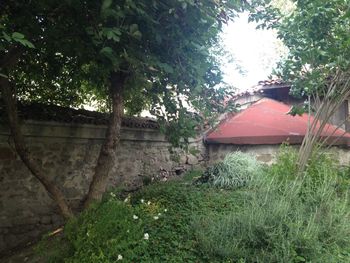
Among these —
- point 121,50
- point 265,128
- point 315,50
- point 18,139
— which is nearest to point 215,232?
point 121,50

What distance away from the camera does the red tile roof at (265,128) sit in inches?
318

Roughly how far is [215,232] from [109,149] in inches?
76.2

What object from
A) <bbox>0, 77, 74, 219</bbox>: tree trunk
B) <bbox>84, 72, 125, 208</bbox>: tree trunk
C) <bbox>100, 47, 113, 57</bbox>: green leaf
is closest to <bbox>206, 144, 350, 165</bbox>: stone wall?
<bbox>84, 72, 125, 208</bbox>: tree trunk

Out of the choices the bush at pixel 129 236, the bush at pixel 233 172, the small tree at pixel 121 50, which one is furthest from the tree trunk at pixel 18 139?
the bush at pixel 233 172

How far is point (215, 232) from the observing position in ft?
13.0

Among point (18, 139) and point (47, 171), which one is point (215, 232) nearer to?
point (18, 139)

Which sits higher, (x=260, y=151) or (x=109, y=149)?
(x=109, y=149)

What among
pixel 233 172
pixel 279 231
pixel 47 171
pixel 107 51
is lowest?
pixel 279 231

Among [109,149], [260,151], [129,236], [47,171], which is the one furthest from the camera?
[260,151]

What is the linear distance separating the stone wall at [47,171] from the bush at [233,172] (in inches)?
57.4

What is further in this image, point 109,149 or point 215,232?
point 109,149

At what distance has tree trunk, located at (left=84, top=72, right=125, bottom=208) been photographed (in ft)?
15.6

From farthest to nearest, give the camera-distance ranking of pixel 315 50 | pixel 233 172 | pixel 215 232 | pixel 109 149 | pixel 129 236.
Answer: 1. pixel 233 172
2. pixel 315 50
3. pixel 109 149
4. pixel 215 232
5. pixel 129 236

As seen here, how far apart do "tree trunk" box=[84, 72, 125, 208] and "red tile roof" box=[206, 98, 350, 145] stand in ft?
14.8
